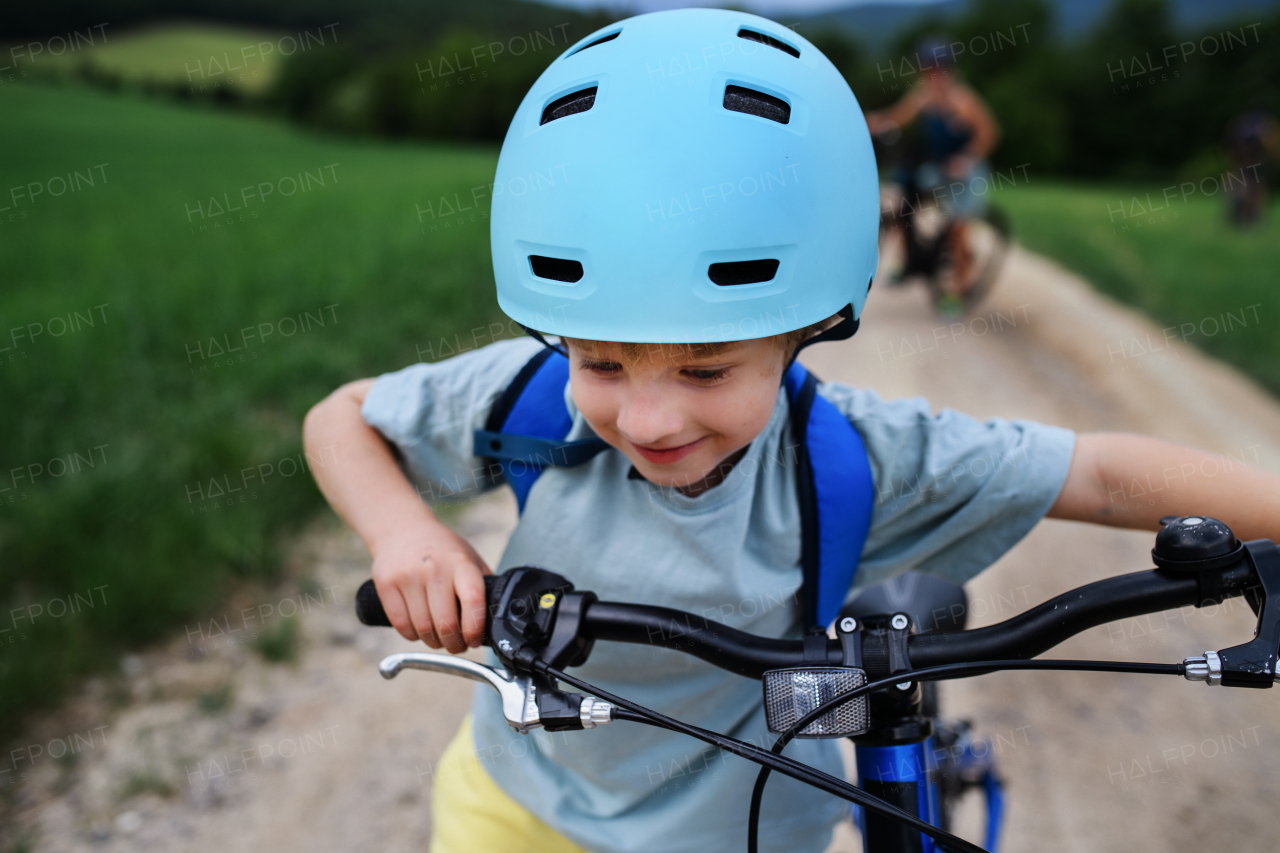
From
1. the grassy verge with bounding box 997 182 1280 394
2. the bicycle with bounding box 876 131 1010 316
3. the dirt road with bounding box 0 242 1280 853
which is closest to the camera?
the dirt road with bounding box 0 242 1280 853

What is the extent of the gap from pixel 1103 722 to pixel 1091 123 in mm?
59179

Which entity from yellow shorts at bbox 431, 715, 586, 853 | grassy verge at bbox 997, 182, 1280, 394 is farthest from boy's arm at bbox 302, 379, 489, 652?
grassy verge at bbox 997, 182, 1280, 394

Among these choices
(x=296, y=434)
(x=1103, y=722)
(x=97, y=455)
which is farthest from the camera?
(x=296, y=434)


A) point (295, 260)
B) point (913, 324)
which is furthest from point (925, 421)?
point (913, 324)

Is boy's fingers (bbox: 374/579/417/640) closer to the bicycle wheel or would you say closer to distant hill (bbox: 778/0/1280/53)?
the bicycle wheel

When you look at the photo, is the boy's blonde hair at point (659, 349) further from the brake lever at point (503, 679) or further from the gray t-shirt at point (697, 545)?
the brake lever at point (503, 679)

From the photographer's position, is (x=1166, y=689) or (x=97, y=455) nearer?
(x=1166, y=689)

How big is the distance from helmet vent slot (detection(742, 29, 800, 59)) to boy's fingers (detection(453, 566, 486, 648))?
3.12 ft

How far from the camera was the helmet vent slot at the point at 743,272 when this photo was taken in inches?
49.8

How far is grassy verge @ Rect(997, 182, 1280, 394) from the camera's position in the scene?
26.3 ft

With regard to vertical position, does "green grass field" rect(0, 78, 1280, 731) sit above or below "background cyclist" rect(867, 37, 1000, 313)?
below

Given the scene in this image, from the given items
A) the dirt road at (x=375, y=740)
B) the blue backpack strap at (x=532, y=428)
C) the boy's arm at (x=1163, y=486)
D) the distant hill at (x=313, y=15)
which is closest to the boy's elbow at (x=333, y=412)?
the blue backpack strap at (x=532, y=428)

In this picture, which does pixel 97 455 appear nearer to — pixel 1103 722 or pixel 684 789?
pixel 684 789

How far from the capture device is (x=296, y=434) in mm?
4535
